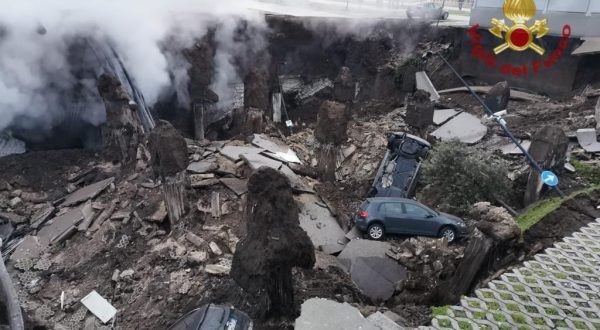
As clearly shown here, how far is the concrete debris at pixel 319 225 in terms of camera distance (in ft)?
28.8

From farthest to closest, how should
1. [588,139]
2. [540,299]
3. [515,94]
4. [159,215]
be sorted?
1. [515,94]
2. [588,139]
3. [159,215]
4. [540,299]

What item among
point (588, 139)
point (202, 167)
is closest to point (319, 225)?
point (202, 167)

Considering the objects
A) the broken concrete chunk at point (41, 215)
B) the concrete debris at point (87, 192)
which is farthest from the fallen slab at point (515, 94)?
the broken concrete chunk at point (41, 215)

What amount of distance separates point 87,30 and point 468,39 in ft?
47.8

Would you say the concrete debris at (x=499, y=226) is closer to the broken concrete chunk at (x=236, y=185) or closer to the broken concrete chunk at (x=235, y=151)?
the broken concrete chunk at (x=236, y=185)

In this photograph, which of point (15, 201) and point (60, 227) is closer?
point (60, 227)

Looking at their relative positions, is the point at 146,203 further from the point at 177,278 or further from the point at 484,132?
the point at 484,132

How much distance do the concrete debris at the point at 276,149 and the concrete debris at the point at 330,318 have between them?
5.98 m

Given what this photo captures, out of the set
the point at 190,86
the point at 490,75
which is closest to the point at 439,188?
the point at 190,86

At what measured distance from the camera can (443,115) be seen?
15188 millimetres

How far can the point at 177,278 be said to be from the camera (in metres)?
7.07

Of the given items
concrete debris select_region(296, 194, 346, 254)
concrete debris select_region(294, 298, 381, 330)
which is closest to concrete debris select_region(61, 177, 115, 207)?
concrete debris select_region(296, 194, 346, 254)

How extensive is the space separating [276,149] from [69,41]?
6.58m

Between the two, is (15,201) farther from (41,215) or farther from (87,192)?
(87,192)
